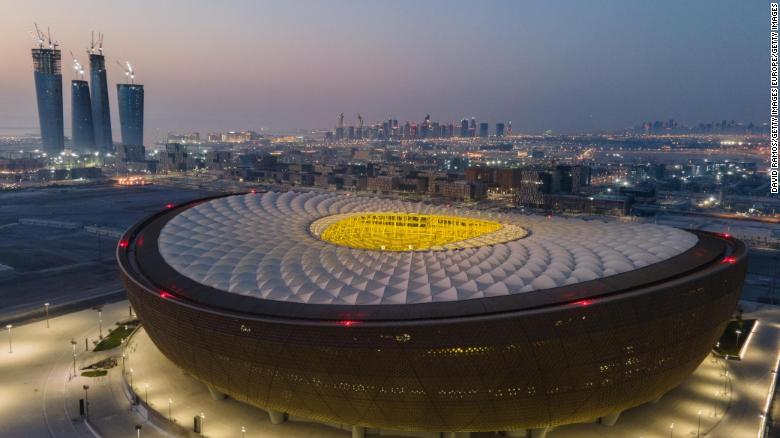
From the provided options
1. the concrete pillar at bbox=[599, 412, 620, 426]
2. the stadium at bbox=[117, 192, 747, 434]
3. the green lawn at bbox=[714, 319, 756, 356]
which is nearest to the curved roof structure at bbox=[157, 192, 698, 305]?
the stadium at bbox=[117, 192, 747, 434]

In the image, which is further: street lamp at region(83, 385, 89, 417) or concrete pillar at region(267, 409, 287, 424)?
street lamp at region(83, 385, 89, 417)

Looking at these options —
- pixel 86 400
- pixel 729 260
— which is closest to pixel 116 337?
pixel 86 400

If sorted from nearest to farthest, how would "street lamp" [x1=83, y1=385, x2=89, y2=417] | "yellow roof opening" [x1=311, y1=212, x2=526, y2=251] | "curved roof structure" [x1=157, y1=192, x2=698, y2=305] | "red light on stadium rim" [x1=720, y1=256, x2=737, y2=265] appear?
"curved roof structure" [x1=157, y1=192, x2=698, y2=305], "red light on stadium rim" [x1=720, y1=256, x2=737, y2=265], "street lamp" [x1=83, y1=385, x2=89, y2=417], "yellow roof opening" [x1=311, y1=212, x2=526, y2=251]

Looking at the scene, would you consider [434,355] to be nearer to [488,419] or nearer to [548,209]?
[488,419]

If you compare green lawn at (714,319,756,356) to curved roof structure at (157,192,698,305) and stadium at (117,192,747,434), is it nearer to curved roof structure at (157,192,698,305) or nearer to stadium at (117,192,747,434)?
curved roof structure at (157,192,698,305)

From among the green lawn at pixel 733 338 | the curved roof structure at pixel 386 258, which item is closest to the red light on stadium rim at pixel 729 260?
the curved roof structure at pixel 386 258

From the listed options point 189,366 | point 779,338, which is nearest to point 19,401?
point 189,366

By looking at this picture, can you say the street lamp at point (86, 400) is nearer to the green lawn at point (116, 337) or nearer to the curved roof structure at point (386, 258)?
the green lawn at point (116, 337)

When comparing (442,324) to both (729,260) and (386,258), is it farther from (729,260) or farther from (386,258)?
(729,260)
